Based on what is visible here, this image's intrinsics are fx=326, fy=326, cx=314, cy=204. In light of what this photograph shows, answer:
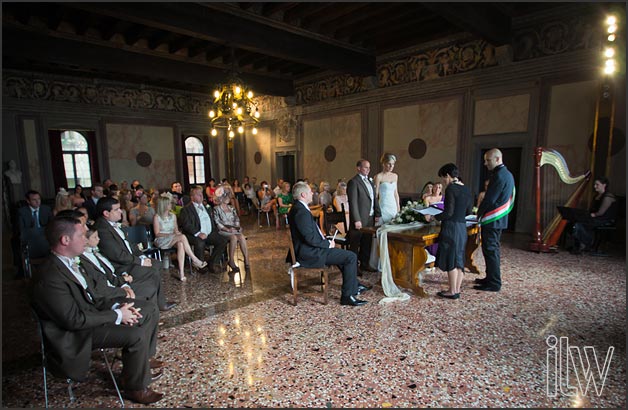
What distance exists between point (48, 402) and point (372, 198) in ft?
12.5

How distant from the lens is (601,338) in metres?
2.90

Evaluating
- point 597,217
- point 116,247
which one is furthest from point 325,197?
point 116,247

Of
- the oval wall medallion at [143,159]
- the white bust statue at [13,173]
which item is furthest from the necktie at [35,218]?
the oval wall medallion at [143,159]

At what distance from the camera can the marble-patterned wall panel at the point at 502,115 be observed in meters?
7.00

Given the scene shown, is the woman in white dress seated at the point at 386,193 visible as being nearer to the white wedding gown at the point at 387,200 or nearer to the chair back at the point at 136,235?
the white wedding gown at the point at 387,200

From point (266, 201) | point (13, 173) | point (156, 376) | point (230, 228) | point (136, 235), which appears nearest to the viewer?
point (156, 376)

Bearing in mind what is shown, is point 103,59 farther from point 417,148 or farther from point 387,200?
point 417,148

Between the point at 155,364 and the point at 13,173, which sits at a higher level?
the point at 13,173

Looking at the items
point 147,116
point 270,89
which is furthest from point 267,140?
point 147,116

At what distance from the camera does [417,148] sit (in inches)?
345

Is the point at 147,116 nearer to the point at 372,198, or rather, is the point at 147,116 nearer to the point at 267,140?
the point at 267,140

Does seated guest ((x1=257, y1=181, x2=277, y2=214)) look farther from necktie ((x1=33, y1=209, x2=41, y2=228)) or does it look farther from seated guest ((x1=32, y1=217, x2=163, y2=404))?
seated guest ((x1=32, y1=217, x2=163, y2=404))

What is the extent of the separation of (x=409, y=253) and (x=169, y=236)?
3.36 meters

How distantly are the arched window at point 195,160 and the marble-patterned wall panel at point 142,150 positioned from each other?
80cm
